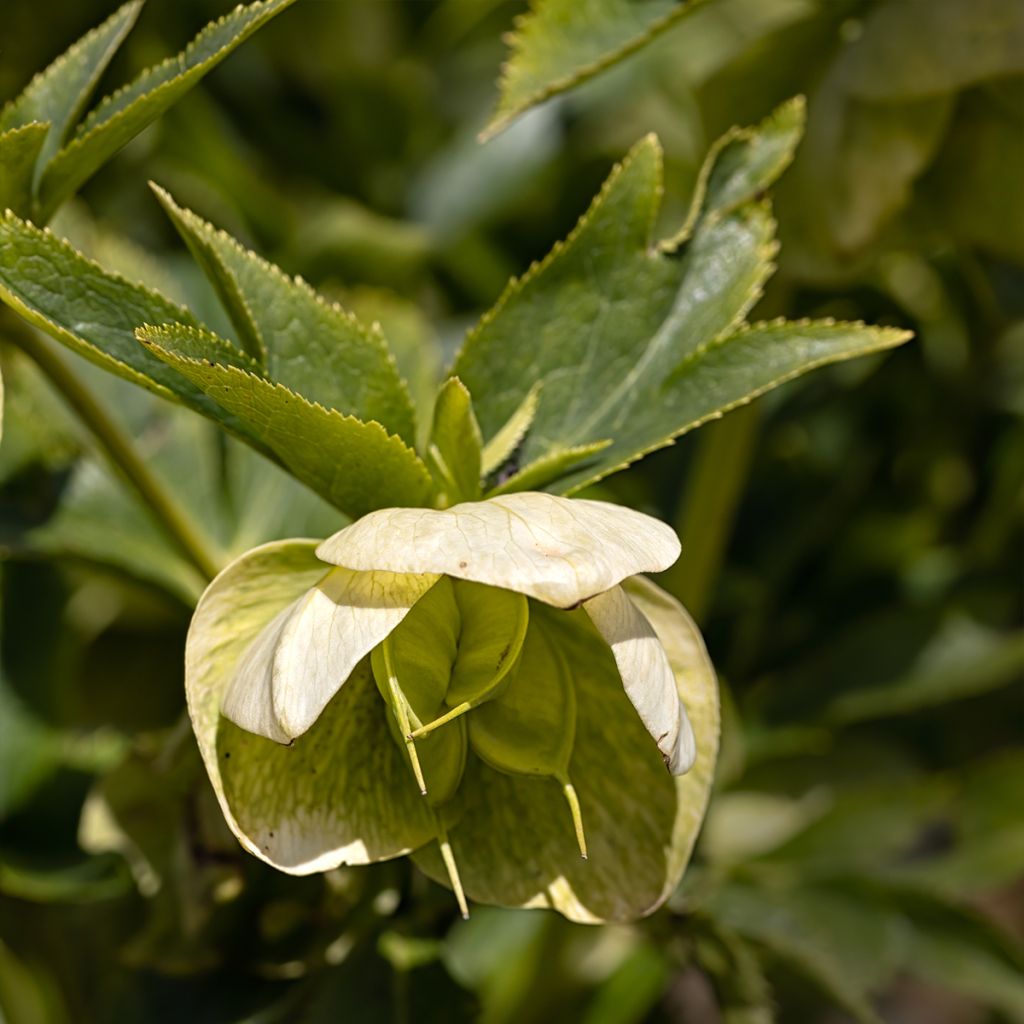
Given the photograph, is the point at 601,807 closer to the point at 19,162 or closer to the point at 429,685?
the point at 429,685

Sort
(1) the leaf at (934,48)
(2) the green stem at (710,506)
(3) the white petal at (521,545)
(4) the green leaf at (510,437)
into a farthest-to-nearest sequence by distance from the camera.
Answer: (2) the green stem at (710,506), (1) the leaf at (934,48), (4) the green leaf at (510,437), (3) the white petal at (521,545)

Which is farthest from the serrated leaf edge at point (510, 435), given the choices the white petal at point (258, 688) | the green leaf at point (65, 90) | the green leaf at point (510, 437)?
the green leaf at point (65, 90)

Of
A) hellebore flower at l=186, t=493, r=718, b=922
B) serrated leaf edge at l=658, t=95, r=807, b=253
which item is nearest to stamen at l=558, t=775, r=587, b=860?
hellebore flower at l=186, t=493, r=718, b=922

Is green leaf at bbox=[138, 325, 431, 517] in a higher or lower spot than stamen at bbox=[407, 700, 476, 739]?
higher

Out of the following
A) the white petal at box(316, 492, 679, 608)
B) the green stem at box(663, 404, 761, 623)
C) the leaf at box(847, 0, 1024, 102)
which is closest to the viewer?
the white petal at box(316, 492, 679, 608)

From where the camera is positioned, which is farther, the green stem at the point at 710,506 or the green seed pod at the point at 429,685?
the green stem at the point at 710,506

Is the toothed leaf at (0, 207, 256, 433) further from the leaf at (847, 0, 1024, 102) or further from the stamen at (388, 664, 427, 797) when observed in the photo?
the leaf at (847, 0, 1024, 102)

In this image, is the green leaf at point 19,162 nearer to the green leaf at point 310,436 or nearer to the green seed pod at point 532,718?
the green leaf at point 310,436

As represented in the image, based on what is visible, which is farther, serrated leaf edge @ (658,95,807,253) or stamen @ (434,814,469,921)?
serrated leaf edge @ (658,95,807,253)
